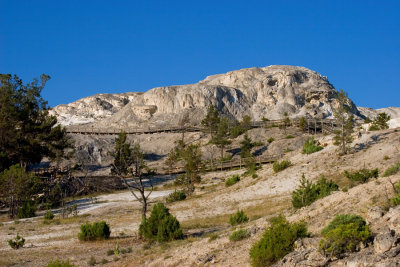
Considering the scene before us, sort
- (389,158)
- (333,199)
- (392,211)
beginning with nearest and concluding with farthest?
(392,211) → (333,199) → (389,158)

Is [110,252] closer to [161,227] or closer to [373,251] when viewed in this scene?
[161,227]

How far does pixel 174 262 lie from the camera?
12836 mm

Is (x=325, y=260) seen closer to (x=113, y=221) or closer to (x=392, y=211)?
(x=392, y=211)

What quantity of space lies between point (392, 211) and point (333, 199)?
11.9 ft

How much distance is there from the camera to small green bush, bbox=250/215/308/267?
33.1 ft

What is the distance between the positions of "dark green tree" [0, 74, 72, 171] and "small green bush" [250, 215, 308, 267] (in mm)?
35863

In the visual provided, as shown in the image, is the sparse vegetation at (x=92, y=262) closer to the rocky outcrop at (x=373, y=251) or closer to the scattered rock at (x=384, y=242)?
the rocky outcrop at (x=373, y=251)

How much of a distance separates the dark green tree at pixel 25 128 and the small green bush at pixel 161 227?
27.7 m

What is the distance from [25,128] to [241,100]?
4753 centimetres

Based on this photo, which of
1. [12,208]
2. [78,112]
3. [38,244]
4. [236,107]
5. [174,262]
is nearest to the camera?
[174,262]

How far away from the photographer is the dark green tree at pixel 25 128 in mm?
43125

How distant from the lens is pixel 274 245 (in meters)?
10.3

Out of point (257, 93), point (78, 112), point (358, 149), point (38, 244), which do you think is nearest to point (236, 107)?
point (257, 93)

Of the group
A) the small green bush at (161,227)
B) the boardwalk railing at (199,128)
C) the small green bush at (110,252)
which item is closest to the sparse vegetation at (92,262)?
the small green bush at (110,252)
